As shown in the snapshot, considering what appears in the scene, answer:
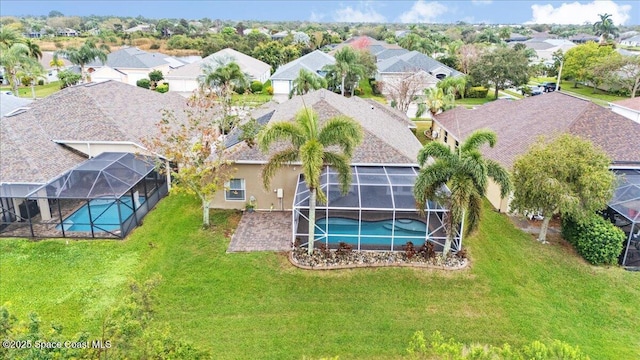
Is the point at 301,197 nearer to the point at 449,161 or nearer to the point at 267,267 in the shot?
the point at 267,267

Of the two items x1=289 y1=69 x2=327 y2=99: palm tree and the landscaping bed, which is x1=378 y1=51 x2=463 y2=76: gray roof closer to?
x1=289 y1=69 x2=327 y2=99: palm tree

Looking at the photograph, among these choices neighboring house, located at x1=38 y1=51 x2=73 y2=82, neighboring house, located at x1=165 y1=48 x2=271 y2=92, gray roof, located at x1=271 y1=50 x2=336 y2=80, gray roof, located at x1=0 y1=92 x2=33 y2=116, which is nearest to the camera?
gray roof, located at x1=0 y1=92 x2=33 y2=116

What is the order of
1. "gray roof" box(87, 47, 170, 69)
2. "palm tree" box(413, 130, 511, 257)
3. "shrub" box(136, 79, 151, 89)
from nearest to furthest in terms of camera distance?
"palm tree" box(413, 130, 511, 257)
"shrub" box(136, 79, 151, 89)
"gray roof" box(87, 47, 170, 69)

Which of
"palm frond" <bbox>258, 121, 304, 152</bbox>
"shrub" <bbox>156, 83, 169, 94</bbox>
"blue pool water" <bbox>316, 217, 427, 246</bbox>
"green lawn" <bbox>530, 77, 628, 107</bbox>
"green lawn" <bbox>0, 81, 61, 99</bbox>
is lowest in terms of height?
"blue pool water" <bbox>316, 217, 427, 246</bbox>

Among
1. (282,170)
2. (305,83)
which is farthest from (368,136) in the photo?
(305,83)

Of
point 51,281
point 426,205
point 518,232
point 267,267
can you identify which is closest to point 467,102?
point 518,232

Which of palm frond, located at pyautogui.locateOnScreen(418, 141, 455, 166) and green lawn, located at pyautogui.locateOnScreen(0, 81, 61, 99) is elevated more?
palm frond, located at pyautogui.locateOnScreen(418, 141, 455, 166)

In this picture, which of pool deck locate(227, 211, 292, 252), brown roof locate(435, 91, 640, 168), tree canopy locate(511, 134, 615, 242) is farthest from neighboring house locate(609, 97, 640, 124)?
pool deck locate(227, 211, 292, 252)
